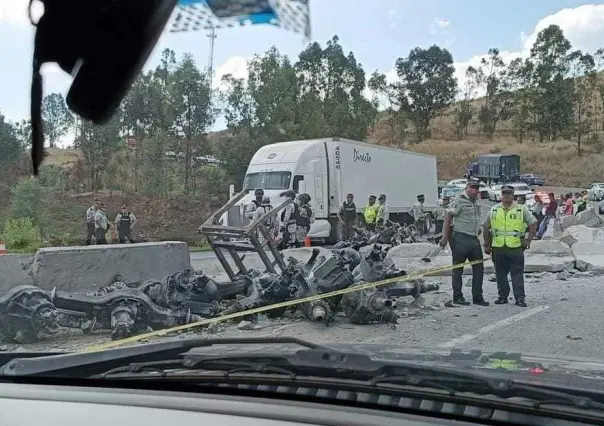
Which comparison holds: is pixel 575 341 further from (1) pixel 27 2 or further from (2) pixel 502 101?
(1) pixel 27 2

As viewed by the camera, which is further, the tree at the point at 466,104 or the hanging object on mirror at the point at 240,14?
the tree at the point at 466,104

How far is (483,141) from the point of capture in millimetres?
4312

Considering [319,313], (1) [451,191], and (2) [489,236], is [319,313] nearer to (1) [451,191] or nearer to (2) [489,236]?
(1) [451,191]

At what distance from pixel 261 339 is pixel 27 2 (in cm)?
151

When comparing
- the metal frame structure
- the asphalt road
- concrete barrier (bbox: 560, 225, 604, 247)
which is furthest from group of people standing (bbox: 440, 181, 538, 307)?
concrete barrier (bbox: 560, 225, 604, 247)

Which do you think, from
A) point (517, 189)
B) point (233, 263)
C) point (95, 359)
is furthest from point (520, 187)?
point (95, 359)

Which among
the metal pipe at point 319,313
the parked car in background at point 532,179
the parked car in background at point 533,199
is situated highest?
the parked car in background at point 532,179

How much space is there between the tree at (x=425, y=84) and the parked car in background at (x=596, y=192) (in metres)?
1.59

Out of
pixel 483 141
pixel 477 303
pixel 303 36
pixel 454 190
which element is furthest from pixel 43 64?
pixel 454 190

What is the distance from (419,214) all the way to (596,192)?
311 cm

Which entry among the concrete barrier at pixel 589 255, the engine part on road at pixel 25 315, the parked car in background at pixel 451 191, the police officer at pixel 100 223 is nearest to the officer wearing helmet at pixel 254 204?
the police officer at pixel 100 223

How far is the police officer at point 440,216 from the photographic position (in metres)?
7.71

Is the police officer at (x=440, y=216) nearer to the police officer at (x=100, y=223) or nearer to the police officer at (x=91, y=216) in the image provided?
the police officer at (x=100, y=223)

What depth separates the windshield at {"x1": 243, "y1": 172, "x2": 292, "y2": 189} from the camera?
5.62 m
